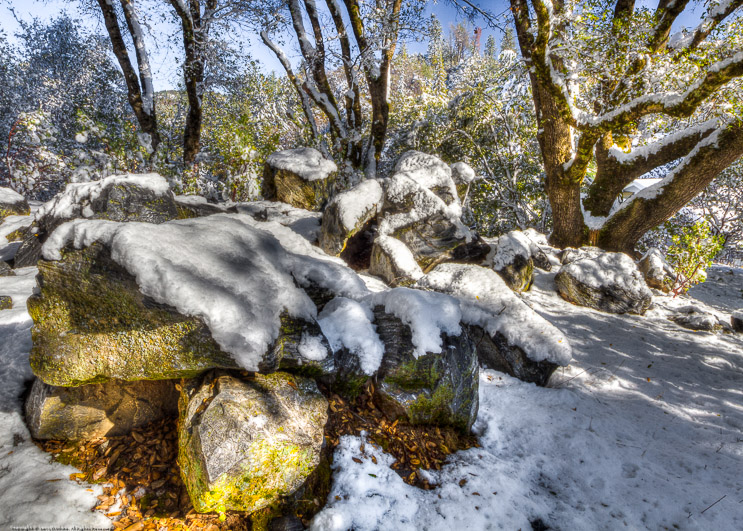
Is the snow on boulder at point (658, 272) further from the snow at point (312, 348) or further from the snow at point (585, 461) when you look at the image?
the snow at point (312, 348)

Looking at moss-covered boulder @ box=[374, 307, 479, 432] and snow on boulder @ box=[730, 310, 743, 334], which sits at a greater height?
moss-covered boulder @ box=[374, 307, 479, 432]

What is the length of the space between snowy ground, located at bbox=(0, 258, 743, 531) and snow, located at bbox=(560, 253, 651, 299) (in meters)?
1.63

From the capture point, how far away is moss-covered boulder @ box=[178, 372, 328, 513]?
1.89 meters

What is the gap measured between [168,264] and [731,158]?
8.62 meters

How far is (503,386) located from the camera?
3.56 meters

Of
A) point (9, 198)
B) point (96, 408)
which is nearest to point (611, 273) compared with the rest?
point (96, 408)

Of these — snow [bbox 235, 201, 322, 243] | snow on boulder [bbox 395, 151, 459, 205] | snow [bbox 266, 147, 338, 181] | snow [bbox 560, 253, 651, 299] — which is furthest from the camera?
snow [bbox 266, 147, 338, 181]

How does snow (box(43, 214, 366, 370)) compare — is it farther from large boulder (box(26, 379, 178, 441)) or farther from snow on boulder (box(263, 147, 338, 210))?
snow on boulder (box(263, 147, 338, 210))

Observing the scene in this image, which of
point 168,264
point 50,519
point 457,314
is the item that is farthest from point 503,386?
point 50,519

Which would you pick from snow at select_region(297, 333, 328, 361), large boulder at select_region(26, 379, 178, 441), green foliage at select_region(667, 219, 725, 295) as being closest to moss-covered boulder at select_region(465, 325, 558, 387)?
snow at select_region(297, 333, 328, 361)

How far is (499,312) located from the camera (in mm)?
4000

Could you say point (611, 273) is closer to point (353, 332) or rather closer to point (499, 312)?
point (499, 312)

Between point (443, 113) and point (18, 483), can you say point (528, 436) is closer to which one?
point (18, 483)

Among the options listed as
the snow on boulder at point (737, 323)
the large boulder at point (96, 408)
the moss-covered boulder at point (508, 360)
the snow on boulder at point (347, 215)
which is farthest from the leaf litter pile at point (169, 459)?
the snow on boulder at point (737, 323)
